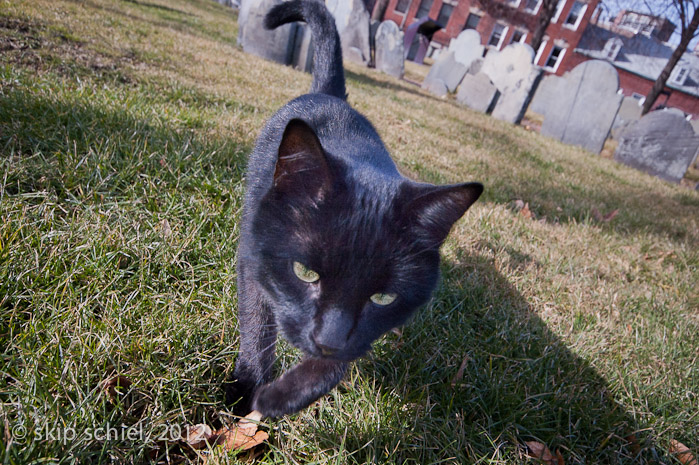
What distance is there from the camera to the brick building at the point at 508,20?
95.0ft

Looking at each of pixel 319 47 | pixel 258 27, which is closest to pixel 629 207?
pixel 319 47

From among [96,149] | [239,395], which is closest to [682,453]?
[239,395]

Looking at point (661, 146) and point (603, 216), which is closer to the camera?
point (603, 216)

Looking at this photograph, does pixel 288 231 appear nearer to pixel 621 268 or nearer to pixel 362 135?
pixel 362 135

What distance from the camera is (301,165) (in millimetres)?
1199

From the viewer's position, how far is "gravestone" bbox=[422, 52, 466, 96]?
1175 cm

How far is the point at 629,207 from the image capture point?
199 inches

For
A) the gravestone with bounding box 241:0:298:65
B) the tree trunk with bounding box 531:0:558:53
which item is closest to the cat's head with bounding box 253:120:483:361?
the gravestone with bounding box 241:0:298:65

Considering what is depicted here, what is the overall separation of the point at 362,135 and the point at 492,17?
3430cm

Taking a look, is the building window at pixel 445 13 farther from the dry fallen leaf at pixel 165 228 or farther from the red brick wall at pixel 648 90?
the dry fallen leaf at pixel 165 228

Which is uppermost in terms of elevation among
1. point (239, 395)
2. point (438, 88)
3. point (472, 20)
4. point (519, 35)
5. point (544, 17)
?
point (519, 35)

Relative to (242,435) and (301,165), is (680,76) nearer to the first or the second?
(301,165)

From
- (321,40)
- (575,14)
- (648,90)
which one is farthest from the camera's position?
(648,90)

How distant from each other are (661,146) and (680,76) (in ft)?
111
